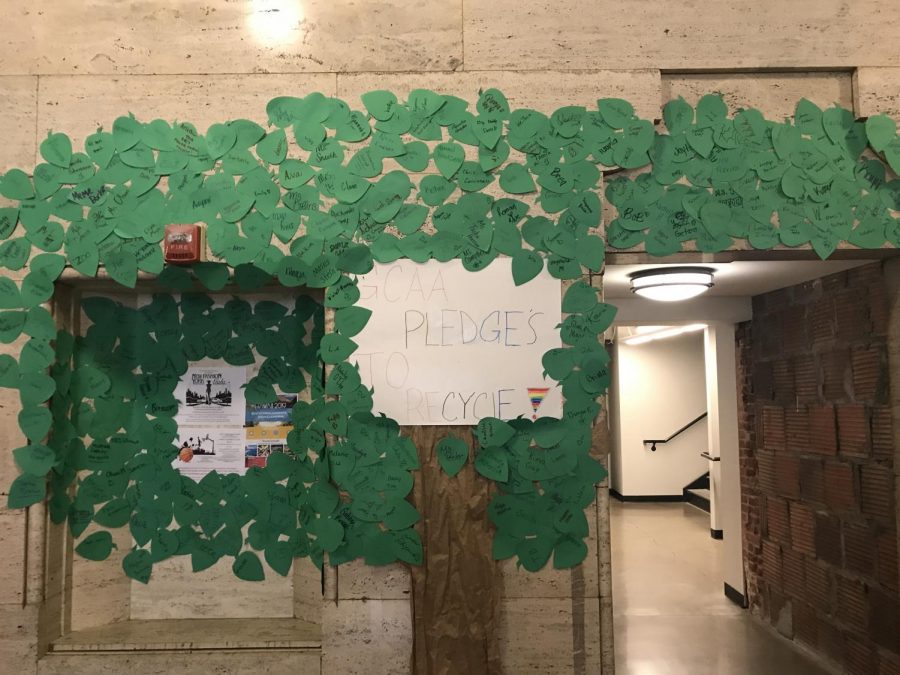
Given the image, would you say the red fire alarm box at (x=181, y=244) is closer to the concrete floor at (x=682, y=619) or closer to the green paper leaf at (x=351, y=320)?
the green paper leaf at (x=351, y=320)

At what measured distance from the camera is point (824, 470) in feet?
9.78

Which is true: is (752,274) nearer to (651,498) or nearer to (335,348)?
(335,348)

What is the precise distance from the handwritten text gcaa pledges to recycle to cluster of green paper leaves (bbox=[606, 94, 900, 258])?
41 cm

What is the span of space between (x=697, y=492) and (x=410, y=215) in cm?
700

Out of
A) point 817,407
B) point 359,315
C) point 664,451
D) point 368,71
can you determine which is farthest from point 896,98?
point 664,451

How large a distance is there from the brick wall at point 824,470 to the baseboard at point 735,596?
105mm

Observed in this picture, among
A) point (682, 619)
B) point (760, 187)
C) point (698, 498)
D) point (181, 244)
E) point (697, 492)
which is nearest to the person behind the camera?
point (181, 244)

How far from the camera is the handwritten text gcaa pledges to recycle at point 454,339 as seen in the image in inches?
83.6

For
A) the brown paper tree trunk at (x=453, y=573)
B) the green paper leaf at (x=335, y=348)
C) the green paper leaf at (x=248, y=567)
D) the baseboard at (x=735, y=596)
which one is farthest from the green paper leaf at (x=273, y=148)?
the baseboard at (x=735, y=596)

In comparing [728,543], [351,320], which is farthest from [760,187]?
[728,543]

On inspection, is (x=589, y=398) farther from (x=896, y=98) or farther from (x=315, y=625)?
(x=896, y=98)

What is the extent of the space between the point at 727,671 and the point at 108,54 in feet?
12.7

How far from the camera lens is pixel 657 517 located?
23.2 feet

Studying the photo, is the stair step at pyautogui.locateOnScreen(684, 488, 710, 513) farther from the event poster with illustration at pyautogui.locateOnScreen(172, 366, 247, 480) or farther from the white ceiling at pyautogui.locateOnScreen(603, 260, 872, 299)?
the event poster with illustration at pyautogui.locateOnScreen(172, 366, 247, 480)
